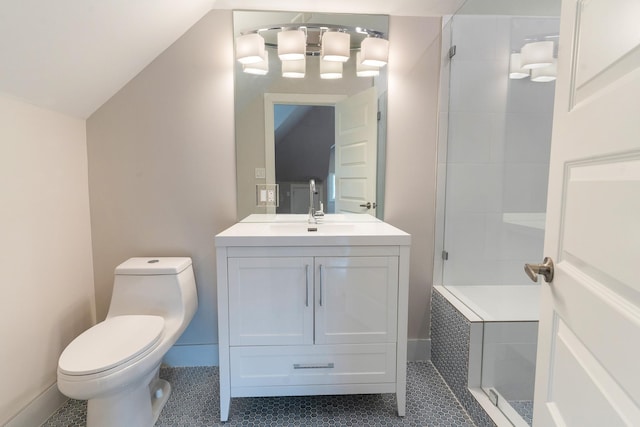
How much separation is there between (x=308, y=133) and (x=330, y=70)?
1.24 ft

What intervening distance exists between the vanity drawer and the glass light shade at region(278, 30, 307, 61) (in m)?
1.53

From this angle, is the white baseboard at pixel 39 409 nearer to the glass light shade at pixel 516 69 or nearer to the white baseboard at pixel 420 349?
the white baseboard at pixel 420 349

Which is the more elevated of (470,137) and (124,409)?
(470,137)

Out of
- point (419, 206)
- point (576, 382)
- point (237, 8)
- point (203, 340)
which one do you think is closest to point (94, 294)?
point (203, 340)

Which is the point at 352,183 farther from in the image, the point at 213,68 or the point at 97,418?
the point at 97,418

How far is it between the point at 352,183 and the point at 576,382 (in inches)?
54.7

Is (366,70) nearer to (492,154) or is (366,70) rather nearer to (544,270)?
(492,154)

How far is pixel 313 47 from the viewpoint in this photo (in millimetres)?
1829

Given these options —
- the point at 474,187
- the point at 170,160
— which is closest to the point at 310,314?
the point at 170,160

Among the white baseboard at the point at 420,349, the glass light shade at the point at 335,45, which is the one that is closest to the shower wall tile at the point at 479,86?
the glass light shade at the point at 335,45

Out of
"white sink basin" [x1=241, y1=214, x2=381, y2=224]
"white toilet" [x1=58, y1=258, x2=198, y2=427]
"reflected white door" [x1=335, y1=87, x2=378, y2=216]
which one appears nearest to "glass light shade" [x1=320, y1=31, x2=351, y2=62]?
"reflected white door" [x1=335, y1=87, x2=378, y2=216]

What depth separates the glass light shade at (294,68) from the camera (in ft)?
6.03

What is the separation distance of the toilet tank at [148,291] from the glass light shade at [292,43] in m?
1.31

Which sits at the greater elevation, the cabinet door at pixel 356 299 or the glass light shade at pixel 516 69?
the glass light shade at pixel 516 69
